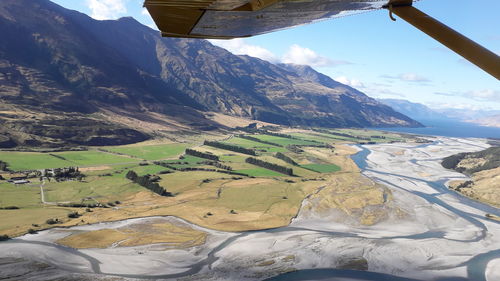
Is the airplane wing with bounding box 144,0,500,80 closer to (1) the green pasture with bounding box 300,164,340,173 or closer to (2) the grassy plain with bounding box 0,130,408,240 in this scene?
(2) the grassy plain with bounding box 0,130,408,240

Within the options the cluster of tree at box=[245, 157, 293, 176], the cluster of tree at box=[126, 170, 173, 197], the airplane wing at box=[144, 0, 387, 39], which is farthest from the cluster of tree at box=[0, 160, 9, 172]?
the airplane wing at box=[144, 0, 387, 39]

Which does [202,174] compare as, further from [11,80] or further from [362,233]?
[11,80]

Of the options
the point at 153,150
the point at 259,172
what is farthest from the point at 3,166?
the point at 259,172

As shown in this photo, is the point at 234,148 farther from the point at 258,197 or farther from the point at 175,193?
the point at 258,197

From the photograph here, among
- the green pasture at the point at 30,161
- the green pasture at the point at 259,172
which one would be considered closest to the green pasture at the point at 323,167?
the green pasture at the point at 259,172

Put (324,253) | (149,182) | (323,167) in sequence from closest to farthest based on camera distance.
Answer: (324,253) → (149,182) → (323,167)
